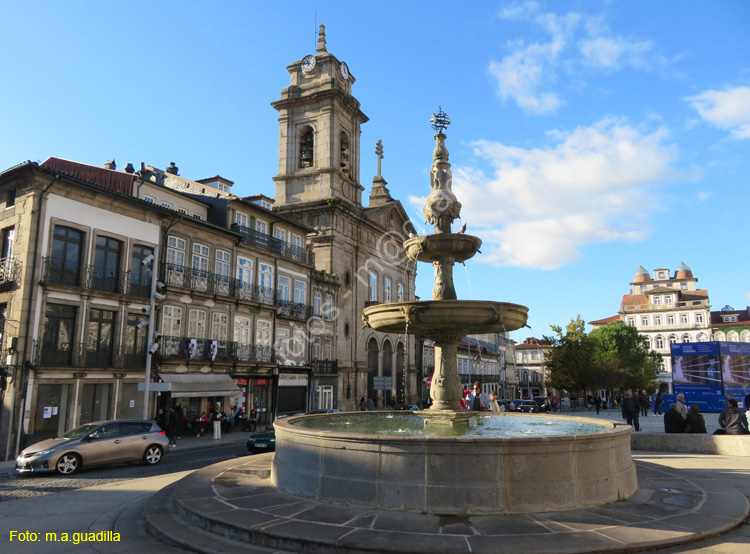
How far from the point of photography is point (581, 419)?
39.3ft

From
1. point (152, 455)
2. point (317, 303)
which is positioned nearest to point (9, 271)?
point (152, 455)

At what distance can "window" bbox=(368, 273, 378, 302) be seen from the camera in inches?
1856

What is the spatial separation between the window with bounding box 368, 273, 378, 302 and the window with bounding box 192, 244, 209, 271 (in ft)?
66.3

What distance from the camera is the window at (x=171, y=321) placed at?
25.7 m

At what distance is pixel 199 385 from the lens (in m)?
26.6

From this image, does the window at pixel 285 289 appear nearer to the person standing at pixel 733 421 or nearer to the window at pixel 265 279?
the window at pixel 265 279

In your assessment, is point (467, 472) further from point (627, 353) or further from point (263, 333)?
point (627, 353)

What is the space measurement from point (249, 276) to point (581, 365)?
31.2m

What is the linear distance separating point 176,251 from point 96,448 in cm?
1399

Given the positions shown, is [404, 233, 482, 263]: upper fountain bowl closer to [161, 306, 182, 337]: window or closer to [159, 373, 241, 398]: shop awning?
[159, 373, 241, 398]: shop awning

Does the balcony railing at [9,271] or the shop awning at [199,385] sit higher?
the balcony railing at [9,271]

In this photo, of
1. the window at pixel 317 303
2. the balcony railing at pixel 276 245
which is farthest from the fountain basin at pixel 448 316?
the window at pixel 317 303

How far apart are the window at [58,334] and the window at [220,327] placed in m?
7.72

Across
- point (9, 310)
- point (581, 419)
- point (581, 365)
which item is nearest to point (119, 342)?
point (9, 310)
